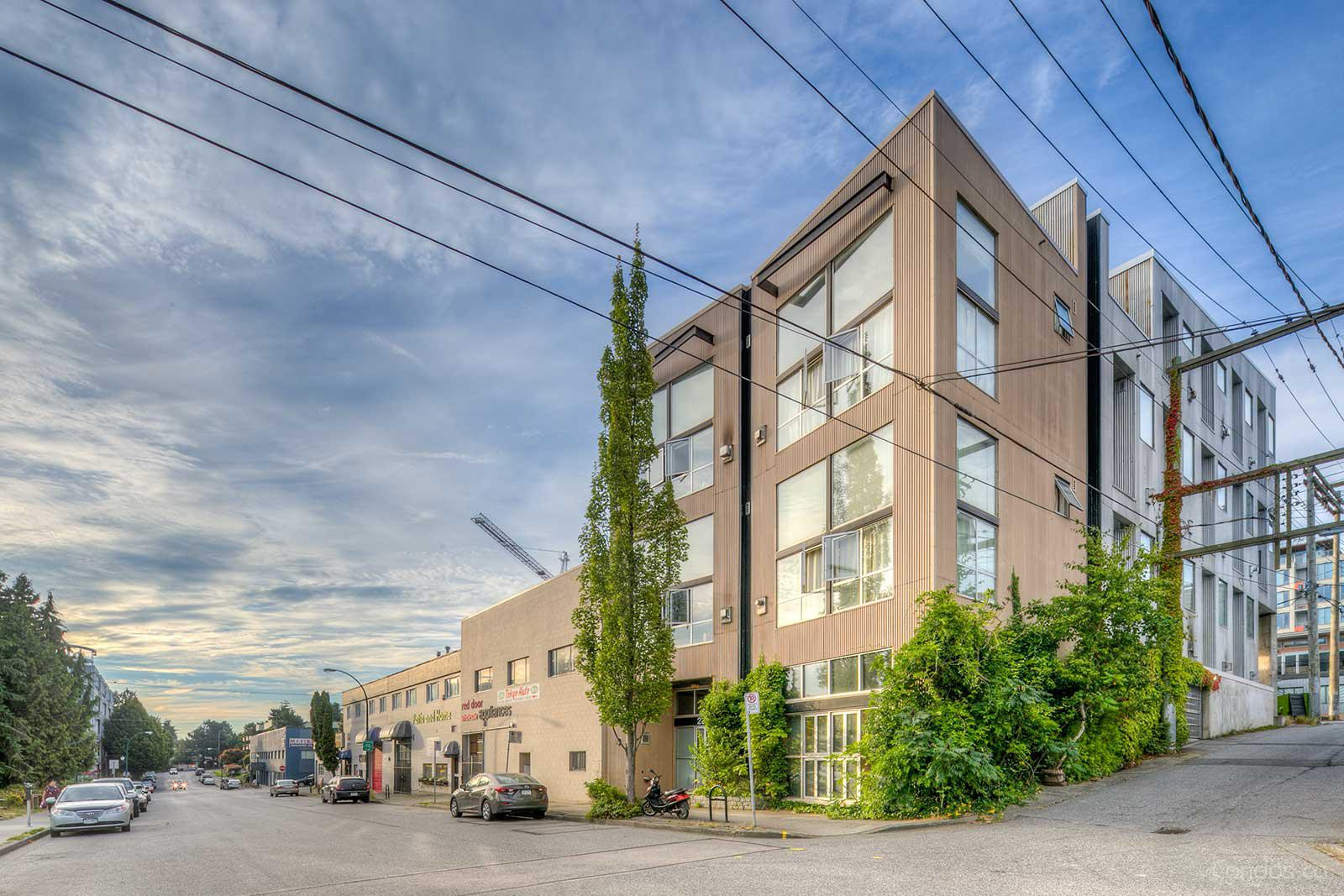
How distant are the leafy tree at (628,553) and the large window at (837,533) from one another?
10.6ft

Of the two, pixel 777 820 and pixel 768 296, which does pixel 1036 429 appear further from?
pixel 777 820

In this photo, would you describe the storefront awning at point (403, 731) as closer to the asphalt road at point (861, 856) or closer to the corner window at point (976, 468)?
the asphalt road at point (861, 856)

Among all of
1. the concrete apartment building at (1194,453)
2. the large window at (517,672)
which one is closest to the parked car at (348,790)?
the large window at (517,672)

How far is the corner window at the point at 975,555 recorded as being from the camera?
2006 centimetres

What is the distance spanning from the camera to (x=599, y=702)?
79.6 feet

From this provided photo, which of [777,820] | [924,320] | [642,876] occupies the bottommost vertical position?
[777,820]

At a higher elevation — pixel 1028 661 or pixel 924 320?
pixel 924 320

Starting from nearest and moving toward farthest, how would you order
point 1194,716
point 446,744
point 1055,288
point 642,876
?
point 642,876 < point 1055,288 < point 1194,716 < point 446,744

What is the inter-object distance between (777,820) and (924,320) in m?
10.8

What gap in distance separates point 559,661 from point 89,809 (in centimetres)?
1463

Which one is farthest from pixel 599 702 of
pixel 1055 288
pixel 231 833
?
pixel 1055 288

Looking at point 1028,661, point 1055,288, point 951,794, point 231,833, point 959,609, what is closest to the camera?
point 951,794

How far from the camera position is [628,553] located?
2481 centimetres

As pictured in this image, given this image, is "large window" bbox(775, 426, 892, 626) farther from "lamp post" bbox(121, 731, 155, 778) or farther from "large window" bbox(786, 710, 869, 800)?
"lamp post" bbox(121, 731, 155, 778)
